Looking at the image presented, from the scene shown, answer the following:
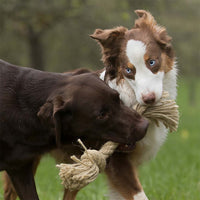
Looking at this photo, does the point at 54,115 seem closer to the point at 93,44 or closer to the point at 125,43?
the point at 125,43

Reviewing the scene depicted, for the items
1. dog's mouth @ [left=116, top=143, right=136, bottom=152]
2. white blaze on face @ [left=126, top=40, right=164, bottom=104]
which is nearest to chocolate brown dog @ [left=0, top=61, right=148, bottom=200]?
dog's mouth @ [left=116, top=143, right=136, bottom=152]

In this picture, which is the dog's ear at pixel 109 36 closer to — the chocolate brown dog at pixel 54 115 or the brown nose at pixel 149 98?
the chocolate brown dog at pixel 54 115

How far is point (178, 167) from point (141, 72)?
3360mm

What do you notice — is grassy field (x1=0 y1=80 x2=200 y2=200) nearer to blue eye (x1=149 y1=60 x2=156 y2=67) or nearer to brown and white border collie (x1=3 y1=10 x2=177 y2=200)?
brown and white border collie (x1=3 y1=10 x2=177 y2=200)

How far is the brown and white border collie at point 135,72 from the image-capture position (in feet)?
13.2

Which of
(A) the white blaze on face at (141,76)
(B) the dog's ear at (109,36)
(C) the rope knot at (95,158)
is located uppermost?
(B) the dog's ear at (109,36)

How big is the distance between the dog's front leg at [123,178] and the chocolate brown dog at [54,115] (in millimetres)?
414

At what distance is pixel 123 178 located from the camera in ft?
14.0

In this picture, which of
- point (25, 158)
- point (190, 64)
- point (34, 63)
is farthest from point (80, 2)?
point (190, 64)

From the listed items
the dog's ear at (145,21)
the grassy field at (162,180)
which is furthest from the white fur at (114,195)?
the dog's ear at (145,21)

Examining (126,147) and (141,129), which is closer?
(141,129)

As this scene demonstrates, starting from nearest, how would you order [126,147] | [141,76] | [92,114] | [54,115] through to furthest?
[54,115]
[92,114]
[141,76]
[126,147]

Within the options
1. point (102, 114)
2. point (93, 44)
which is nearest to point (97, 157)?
point (102, 114)

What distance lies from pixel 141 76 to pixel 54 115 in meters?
0.88
